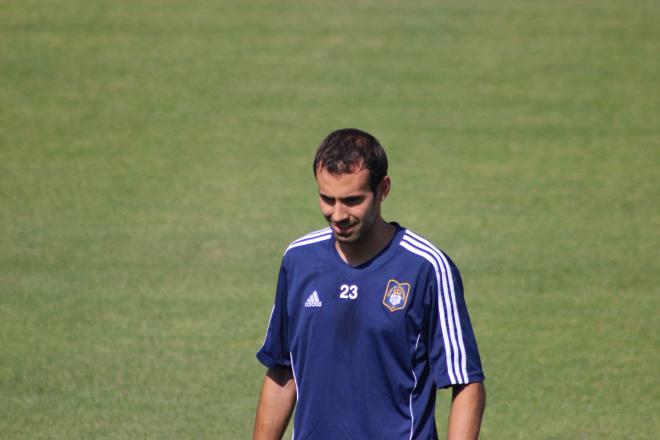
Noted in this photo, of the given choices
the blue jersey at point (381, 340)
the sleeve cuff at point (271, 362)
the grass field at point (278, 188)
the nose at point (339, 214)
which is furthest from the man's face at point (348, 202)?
the grass field at point (278, 188)

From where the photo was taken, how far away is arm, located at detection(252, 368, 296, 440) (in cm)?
449

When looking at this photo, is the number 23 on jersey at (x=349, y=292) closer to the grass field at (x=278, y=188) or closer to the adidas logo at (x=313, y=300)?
the adidas logo at (x=313, y=300)

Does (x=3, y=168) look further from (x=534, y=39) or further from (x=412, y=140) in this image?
(x=534, y=39)

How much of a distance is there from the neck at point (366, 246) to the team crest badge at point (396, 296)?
0.16m

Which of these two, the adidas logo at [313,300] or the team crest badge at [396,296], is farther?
the adidas logo at [313,300]

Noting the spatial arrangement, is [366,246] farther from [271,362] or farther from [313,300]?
[271,362]

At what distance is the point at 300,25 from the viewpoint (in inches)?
560

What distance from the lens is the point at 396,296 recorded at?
4.14m

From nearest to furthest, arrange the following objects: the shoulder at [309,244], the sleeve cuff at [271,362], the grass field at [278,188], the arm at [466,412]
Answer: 1. the arm at [466,412]
2. the shoulder at [309,244]
3. the sleeve cuff at [271,362]
4. the grass field at [278,188]

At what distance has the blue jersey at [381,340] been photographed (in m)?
4.16

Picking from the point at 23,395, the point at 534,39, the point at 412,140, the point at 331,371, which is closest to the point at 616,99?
the point at 534,39

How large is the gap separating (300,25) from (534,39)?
2892 mm

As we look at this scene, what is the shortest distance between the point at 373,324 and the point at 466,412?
0.46m

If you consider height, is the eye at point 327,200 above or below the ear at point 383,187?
below
